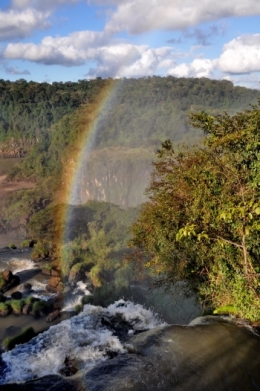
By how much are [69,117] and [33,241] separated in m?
41.1

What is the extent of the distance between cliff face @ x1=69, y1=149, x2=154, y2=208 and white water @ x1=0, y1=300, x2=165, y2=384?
4788 cm

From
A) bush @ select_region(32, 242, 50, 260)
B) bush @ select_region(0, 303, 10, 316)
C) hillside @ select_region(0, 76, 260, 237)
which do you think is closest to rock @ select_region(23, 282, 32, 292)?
bush @ select_region(0, 303, 10, 316)

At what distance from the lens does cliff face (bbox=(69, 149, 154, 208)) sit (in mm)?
62375

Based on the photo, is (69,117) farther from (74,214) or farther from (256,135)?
(256,135)

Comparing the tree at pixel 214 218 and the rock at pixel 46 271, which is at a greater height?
the tree at pixel 214 218

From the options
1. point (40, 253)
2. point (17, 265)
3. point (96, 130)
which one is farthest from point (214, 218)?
point (96, 130)

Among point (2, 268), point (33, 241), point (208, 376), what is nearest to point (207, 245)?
point (208, 376)

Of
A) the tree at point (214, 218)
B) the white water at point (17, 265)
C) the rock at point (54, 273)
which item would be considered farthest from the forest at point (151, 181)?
the white water at point (17, 265)

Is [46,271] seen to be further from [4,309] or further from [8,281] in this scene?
[4,309]

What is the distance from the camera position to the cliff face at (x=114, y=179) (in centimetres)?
6238

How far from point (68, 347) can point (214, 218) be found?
5601 mm

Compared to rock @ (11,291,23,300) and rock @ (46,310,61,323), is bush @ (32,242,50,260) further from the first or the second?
rock @ (46,310,61,323)

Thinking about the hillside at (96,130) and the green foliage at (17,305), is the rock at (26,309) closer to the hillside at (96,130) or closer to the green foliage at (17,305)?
the green foliage at (17,305)

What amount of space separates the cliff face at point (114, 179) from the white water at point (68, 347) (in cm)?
4788
